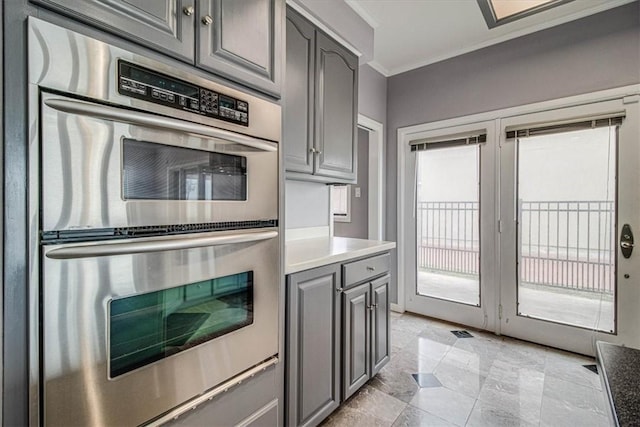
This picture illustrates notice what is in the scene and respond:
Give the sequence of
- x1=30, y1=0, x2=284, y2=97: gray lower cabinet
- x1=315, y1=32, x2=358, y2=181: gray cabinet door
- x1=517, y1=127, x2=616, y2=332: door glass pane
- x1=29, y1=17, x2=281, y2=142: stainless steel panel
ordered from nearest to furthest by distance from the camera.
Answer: x1=29, y1=17, x2=281, y2=142: stainless steel panel
x1=30, y1=0, x2=284, y2=97: gray lower cabinet
x1=315, y1=32, x2=358, y2=181: gray cabinet door
x1=517, y1=127, x2=616, y2=332: door glass pane

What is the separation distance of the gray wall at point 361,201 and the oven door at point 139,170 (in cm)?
290

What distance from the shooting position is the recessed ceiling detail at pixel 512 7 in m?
1.91

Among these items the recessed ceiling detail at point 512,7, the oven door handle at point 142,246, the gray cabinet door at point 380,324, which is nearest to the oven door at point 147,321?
the oven door handle at point 142,246

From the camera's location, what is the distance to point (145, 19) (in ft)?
2.77

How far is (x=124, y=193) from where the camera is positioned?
0.80 metres

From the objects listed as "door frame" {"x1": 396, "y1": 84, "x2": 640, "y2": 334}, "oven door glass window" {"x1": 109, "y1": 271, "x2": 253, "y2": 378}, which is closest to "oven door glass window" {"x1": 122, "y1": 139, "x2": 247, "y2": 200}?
"oven door glass window" {"x1": 109, "y1": 271, "x2": 253, "y2": 378}

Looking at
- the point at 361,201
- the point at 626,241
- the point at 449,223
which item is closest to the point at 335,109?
the point at 449,223

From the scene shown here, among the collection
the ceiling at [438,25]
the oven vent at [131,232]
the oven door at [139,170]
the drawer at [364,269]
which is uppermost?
the ceiling at [438,25]

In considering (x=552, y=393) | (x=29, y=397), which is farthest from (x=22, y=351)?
(x=552, y=393)

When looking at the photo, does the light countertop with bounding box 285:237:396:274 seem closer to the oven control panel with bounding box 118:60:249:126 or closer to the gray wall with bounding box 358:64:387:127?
the oven control panel with bounding box 118:60:249:126

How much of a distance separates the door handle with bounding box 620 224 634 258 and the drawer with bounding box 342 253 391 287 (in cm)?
181

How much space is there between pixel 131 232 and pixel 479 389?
2.25 meters

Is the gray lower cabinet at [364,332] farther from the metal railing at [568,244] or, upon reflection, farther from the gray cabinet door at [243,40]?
the metal railing at [568,244]

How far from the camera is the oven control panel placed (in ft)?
2.67
